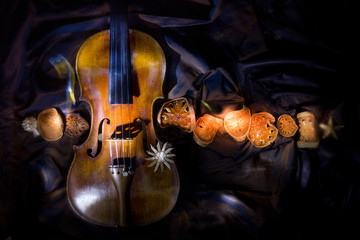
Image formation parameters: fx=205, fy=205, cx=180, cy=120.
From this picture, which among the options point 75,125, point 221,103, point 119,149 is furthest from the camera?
point 221,103

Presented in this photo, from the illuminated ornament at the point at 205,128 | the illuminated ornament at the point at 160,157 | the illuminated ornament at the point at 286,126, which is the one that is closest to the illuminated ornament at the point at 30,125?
the illuminated ornament at the point at 160,157

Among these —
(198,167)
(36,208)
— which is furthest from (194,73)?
(36,208)

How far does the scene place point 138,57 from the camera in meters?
0.91

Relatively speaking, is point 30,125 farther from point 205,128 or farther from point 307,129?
point 307,129

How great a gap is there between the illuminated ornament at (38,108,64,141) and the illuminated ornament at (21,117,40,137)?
0.6 inches

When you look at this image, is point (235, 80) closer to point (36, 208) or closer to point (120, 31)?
point (120, 31)

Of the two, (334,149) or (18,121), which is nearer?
(18,121)

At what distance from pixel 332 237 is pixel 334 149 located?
438 millimetres

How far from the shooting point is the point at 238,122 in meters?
1.04

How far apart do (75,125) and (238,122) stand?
80 centimetres

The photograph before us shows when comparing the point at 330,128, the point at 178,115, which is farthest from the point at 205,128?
the point at 330,128

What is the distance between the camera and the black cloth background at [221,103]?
0.89 meters

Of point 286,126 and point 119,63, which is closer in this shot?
point 119,63

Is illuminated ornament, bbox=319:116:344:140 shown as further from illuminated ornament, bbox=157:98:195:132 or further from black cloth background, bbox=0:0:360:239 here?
illuminated ornament, bbox=157:98:195:132
